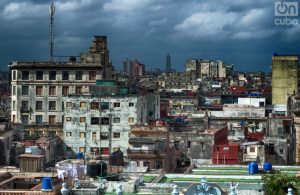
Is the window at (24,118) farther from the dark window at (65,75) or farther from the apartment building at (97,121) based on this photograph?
the apartment building at (97,121)

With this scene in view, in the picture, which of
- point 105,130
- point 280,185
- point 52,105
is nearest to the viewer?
point 280,185

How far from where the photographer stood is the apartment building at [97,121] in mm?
86062

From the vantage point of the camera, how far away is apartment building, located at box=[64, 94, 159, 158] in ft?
282

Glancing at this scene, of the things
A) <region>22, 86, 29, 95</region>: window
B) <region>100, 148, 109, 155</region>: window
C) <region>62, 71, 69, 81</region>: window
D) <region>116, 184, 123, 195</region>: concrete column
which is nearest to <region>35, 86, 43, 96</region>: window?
<region>22, 86, 29, 95</region>: window

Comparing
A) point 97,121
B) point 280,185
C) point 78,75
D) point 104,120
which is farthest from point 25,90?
point 280,185

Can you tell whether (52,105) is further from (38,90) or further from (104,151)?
(104,151)

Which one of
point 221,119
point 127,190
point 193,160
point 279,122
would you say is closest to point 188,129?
point 279,122

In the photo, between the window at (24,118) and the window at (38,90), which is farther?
the window at (38,90)

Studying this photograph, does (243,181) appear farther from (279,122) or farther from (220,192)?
(279,122)

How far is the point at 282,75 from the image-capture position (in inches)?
5689

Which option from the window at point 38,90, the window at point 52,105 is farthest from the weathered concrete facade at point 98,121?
the window at point 38,90

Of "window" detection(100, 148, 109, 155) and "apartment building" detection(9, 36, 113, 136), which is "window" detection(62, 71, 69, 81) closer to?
"apartment building" detection(9, 36, 113, 136)

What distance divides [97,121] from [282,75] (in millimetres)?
65091

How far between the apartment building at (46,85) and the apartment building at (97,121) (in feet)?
51.0
